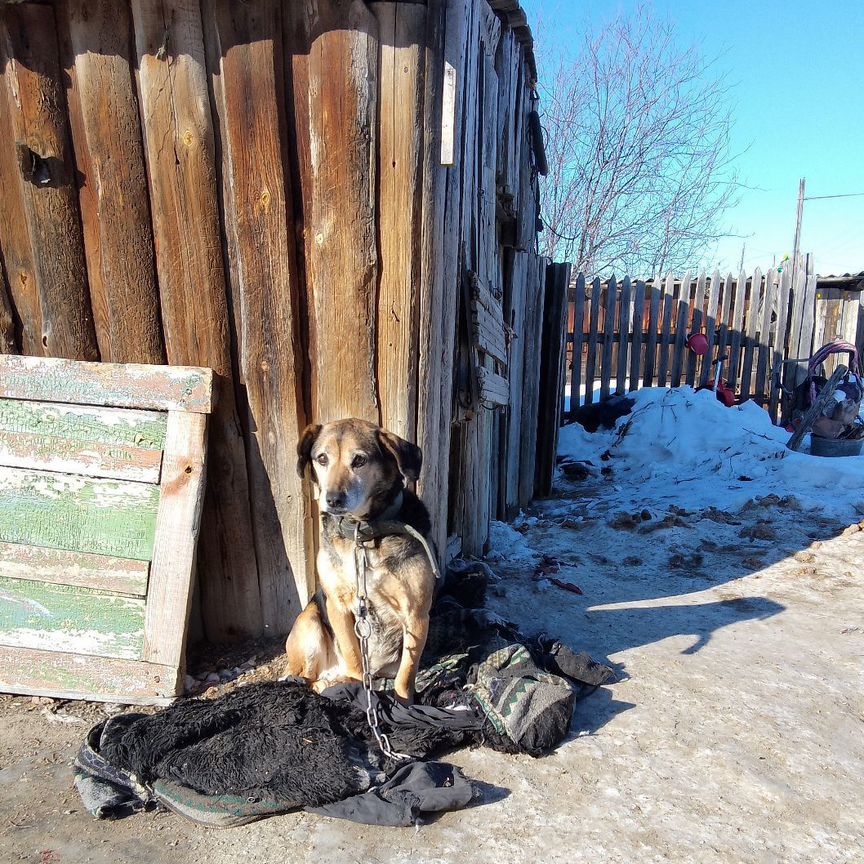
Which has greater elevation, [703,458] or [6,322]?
[6,322]

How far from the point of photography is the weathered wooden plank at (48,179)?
300 centimetres

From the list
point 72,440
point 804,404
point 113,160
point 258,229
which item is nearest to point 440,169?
point 258,229

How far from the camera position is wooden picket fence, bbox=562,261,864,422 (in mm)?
10133

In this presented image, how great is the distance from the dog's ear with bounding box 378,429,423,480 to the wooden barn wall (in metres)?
0.40

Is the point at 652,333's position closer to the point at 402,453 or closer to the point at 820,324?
the point at 820,324

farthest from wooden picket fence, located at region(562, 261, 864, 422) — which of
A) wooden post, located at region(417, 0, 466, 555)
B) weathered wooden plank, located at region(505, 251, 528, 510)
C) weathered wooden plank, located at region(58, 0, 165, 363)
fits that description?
weathered wooden plank, located at region(58, 0, 165, 363)

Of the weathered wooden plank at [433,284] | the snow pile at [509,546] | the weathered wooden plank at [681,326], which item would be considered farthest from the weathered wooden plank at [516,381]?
the weathered wooden plank at [681,326]

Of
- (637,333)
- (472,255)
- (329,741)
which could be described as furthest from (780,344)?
(329,741)

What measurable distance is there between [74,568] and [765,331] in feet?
34.5

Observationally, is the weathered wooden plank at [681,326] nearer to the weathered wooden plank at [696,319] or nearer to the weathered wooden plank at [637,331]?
the weathered wooden plank at [696,319]

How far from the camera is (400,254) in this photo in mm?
3123

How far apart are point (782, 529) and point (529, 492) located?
2.60 m

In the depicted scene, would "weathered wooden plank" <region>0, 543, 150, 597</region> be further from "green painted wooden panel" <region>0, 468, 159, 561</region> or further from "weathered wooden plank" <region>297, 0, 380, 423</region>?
"weathered wooden plank" <region>297, 0, 380, 423</region>

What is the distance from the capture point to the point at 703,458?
7941mm
